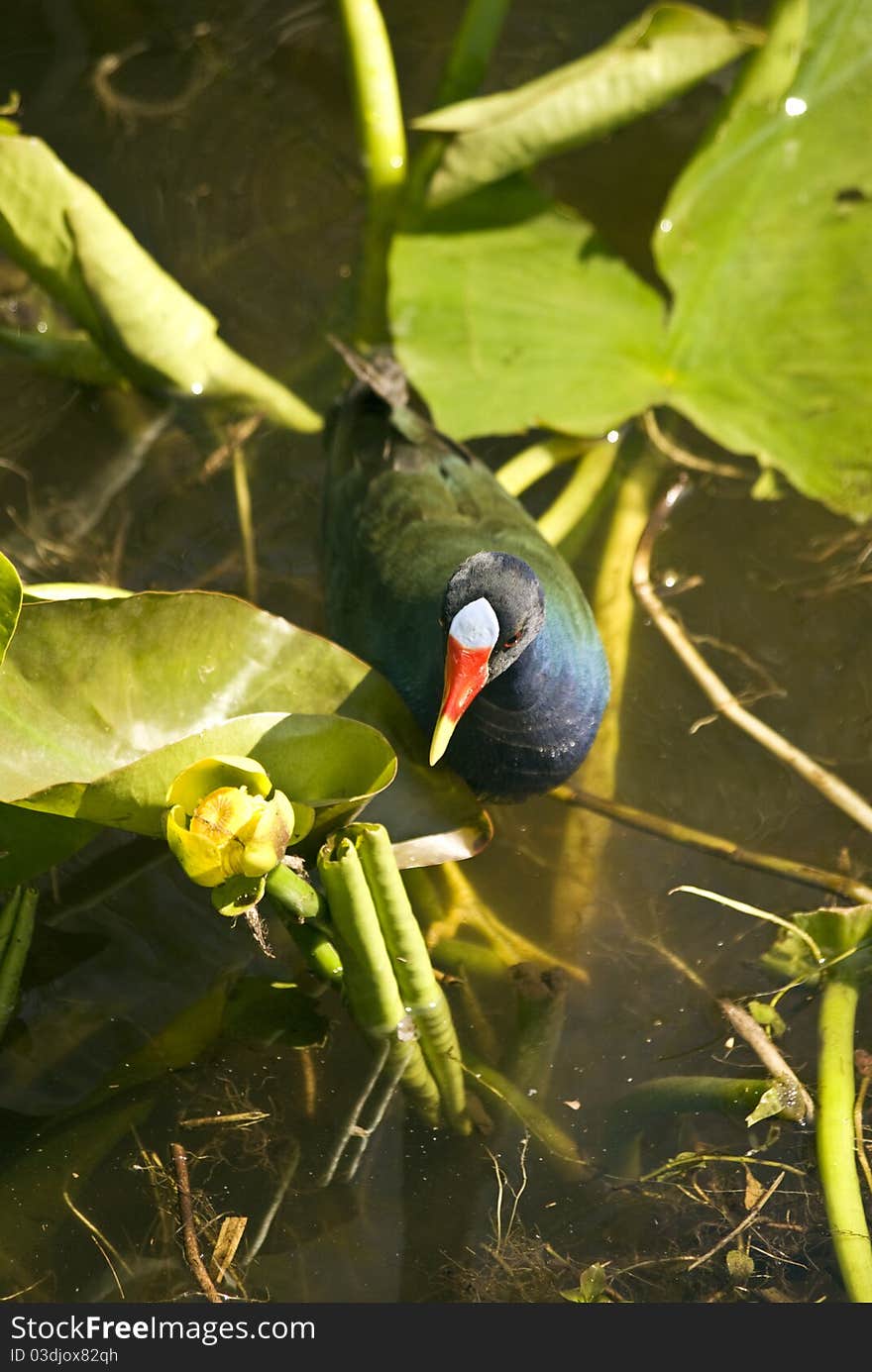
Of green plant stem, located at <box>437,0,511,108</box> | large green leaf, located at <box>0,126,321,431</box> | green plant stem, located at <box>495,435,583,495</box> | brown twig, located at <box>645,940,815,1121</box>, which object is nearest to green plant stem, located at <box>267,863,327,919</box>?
brown twig, located at <box>645,940,815,1121</box>

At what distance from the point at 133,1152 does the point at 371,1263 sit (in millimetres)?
503

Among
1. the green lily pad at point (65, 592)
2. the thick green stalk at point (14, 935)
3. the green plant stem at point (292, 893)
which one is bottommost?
the thick green stalk at point (14, 935)

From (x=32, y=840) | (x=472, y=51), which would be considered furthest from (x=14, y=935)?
(x=472, y=51)

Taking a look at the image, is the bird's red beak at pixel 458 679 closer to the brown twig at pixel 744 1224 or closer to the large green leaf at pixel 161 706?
the large green leaf at pixel 161 706

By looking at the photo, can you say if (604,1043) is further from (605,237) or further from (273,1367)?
(605,237)

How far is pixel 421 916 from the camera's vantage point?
9.66 feet

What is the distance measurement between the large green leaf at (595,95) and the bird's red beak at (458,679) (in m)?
1.51

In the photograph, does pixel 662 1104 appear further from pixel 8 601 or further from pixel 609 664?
pixel 8 601

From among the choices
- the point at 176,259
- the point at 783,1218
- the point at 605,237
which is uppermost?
the point at 176,259

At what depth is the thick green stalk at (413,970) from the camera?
2256 mm

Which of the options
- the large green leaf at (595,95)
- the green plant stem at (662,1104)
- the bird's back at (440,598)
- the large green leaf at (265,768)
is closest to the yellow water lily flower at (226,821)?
→ the large green leaf at (265,768)

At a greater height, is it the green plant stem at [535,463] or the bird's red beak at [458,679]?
the bird's red beak at [458,679]

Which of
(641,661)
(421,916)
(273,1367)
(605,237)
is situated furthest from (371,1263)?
(605,237)

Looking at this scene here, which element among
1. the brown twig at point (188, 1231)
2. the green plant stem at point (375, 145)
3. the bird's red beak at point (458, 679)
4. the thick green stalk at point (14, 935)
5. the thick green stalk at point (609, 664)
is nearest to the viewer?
the brown twig at point (188, 1231)
